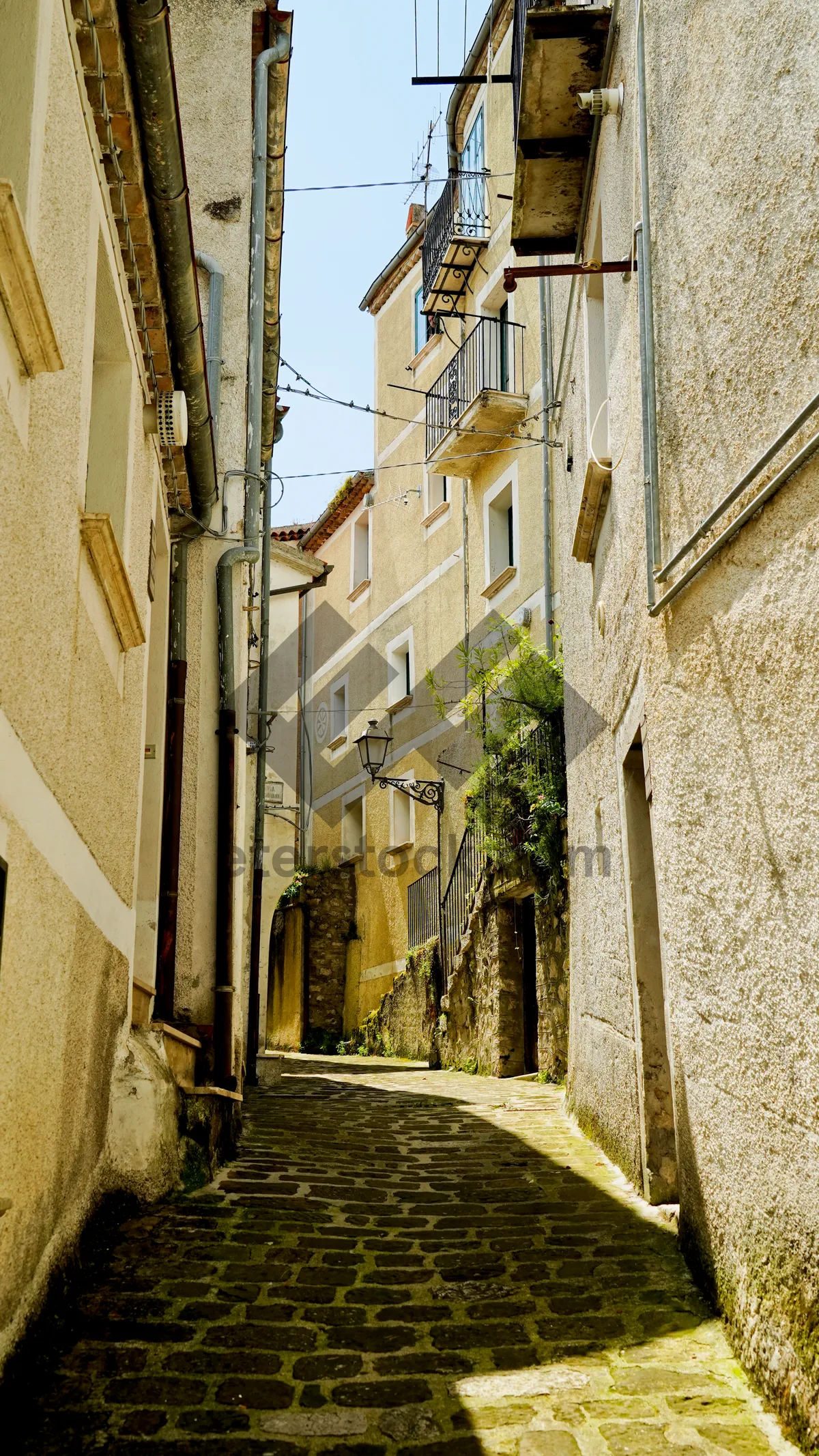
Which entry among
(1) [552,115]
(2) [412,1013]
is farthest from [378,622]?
(1) [552,115]

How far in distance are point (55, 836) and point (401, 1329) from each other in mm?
1852

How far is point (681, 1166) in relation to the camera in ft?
14.4

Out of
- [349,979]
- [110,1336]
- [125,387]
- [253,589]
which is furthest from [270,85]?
[349,979]

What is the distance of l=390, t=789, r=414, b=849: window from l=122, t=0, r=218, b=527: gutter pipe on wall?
12.5 metres

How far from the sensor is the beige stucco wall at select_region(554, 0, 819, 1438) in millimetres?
3047

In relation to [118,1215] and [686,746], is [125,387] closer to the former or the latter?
[686,746]

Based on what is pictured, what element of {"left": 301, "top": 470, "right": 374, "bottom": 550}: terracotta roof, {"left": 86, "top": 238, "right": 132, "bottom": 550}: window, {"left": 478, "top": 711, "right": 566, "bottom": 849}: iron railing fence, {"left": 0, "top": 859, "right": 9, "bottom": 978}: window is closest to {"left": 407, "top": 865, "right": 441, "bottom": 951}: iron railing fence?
{"left": 478, "top": 711, "right": 566, "bottom": 849}: iron railing fence

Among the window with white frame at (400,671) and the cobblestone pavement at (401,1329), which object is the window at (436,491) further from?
the cobblestone pavement at (401,1329)

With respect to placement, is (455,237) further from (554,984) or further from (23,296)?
(23,296)

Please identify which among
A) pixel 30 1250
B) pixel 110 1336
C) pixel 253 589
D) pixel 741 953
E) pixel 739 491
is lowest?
pixel 110 1336

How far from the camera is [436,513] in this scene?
60.5 ft

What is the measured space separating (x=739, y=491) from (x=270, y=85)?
793cm

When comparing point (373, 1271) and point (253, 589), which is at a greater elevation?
point (253, 589)

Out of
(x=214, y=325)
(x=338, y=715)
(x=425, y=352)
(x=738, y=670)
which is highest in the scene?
(x=425, y=352)
